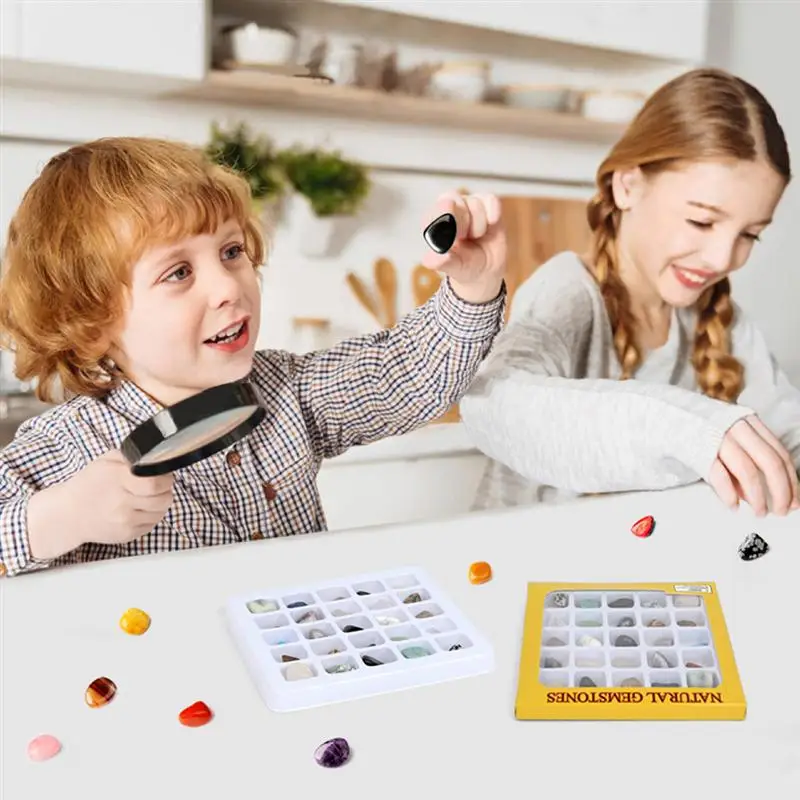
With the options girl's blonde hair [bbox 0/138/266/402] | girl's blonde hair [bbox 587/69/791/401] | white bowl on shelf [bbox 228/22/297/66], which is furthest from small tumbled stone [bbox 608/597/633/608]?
white bowl on shelf [bbox 228/22/297/66]

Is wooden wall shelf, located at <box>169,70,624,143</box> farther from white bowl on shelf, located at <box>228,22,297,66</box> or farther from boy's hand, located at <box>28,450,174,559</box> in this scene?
boy's hand, located at <box>28,450,174,559</box>

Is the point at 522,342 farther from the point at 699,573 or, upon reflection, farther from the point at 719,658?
the point at 719,658

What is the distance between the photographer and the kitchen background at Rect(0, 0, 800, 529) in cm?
170

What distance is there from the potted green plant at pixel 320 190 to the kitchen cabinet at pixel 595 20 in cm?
30

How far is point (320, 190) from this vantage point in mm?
1972

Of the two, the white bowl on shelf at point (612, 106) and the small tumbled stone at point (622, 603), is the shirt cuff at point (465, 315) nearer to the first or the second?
the small tumbled stone at point (622, 603)

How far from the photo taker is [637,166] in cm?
138

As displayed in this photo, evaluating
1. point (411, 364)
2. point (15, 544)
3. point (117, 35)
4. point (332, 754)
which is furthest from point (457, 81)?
point (332, 754)

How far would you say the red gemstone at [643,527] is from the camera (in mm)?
766

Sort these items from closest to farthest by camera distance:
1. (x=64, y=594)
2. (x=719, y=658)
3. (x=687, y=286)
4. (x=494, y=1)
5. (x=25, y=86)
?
(x=719, y=658) → (x=64, y=594) → (x=687, y=286) → (x=25, y=86) → (x=494, y=1)

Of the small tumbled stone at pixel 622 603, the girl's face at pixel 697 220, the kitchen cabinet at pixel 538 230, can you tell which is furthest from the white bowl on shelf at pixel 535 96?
the small tumbled stone at pixel 622 603

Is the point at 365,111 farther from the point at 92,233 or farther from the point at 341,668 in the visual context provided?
the point at 341,668

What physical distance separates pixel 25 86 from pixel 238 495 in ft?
3.65

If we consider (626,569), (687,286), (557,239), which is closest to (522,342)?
(687,286)
